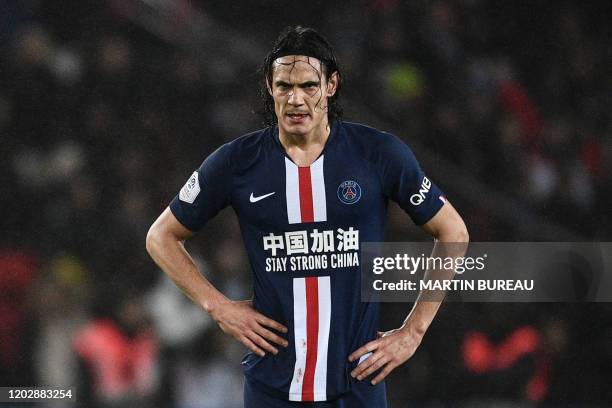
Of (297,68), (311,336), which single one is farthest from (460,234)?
(297,68)

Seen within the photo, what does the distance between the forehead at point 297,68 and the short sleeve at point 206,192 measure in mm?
281

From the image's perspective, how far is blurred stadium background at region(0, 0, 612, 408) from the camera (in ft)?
15.1

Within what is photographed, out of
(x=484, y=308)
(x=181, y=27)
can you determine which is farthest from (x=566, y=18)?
(x=181, y=27)

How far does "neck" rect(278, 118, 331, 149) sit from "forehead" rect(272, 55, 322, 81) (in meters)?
0.15

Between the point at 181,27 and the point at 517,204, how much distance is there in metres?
2.17

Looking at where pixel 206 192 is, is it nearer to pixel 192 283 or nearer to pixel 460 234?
pixel 192 283

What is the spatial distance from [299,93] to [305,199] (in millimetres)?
313

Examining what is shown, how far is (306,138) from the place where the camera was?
8.16 ft

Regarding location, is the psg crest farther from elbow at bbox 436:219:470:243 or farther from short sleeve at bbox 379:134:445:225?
elbow at bbox 436:219:470:243

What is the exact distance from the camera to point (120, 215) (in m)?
4.67

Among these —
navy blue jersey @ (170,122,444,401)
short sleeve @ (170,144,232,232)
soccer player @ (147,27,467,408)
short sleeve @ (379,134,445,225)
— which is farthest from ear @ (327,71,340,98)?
short sleeve @ (170,144,232,232)

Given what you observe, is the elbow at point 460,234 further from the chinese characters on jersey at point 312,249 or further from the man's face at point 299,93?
the man's face at point 299,93

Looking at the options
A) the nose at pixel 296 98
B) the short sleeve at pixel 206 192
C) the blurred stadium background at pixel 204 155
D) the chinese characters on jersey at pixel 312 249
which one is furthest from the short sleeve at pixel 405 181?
the blurred stadium background at pixel 204 155

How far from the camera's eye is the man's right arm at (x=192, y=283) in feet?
8.15
